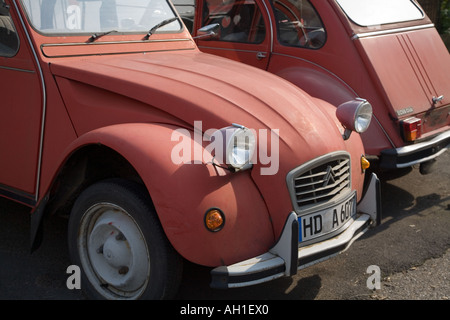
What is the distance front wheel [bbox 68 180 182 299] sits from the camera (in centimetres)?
288

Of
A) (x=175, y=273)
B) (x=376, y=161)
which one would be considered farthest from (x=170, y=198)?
(x=376, y=161)

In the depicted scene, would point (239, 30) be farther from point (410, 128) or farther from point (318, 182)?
point (318, 182)

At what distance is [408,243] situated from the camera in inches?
166

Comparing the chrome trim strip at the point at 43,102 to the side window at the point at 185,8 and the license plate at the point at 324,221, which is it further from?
the side window at the point at 185,8

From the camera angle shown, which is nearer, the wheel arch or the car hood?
the wheel arch

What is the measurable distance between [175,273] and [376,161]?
2.46 metres

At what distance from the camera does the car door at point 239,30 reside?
572 centimetres

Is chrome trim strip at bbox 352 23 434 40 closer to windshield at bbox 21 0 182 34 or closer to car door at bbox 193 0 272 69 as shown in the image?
car door at bbox 193 0 272 69

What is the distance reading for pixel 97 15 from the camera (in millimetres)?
3969

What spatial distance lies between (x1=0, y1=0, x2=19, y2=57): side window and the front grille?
2064 mm

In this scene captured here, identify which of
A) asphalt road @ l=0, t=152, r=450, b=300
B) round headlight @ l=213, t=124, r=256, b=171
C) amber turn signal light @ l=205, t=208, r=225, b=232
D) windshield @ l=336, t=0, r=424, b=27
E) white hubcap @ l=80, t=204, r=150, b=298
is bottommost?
asphalt road @ l=0, t=152, r=450, b=300

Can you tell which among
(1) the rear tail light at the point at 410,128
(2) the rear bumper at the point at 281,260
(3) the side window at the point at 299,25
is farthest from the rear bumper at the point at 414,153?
(2) the rear bumper at the point at 281,260

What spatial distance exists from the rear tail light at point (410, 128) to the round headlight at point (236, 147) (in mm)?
2256

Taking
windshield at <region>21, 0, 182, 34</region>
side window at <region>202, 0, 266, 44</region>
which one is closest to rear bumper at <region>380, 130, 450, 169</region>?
side window at <region>202, 0, 266, 44</region>
